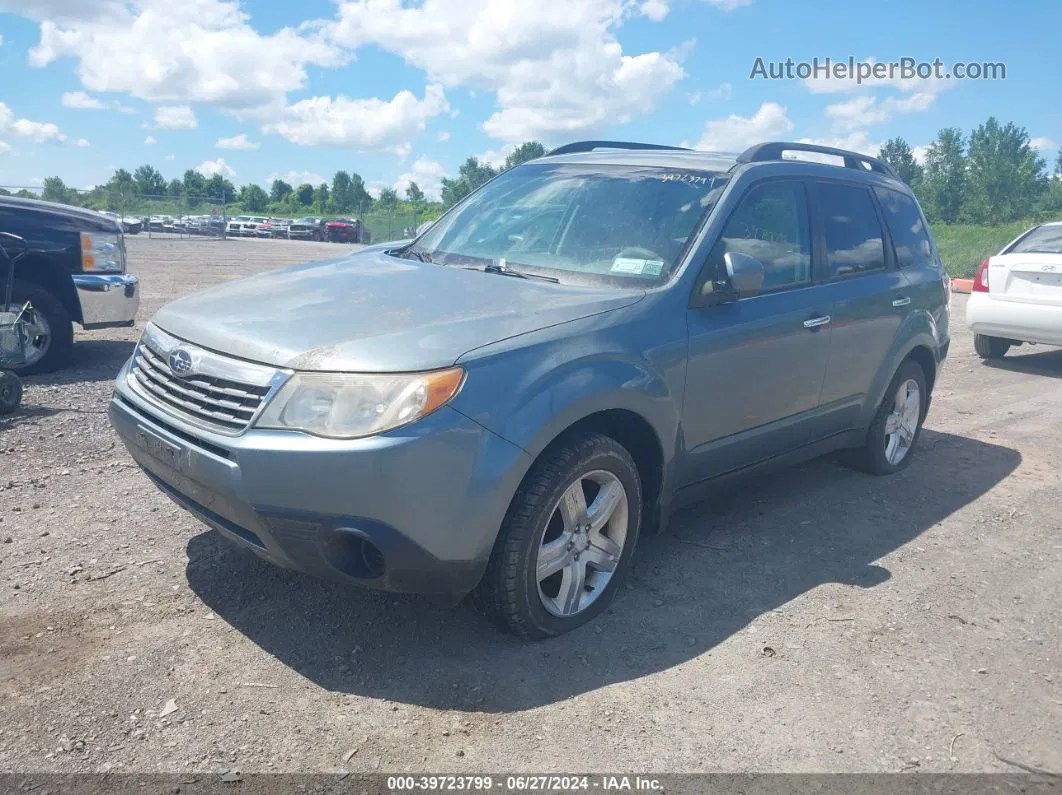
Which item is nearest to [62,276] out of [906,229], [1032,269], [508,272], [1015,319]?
[508,272]

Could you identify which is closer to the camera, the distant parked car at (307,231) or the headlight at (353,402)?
the headlight at (353,402)

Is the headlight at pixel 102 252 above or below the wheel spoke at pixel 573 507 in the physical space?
above

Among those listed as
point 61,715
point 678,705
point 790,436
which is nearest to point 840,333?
point 790,436

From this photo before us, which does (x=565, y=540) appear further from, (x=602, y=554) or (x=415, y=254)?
(x=415, y=254)

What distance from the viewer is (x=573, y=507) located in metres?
3.36

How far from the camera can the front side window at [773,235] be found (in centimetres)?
402

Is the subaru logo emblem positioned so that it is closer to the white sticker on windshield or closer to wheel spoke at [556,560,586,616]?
wheel spoke at [556,560,586,616]

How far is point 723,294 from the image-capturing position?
387 centimetres

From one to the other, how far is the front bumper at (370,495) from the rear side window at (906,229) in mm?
3420

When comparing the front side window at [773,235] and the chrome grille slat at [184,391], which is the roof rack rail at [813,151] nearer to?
the front side window at [773,235]

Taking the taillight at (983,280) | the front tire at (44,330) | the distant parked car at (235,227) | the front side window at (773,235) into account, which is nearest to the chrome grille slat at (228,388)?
the front side window at (773,235)

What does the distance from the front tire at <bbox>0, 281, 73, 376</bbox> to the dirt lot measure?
8.22ft

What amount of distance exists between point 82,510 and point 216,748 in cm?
217

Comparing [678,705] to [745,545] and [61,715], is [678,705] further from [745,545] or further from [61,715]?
[61,715]
